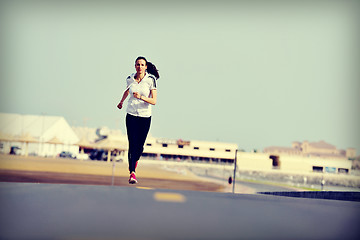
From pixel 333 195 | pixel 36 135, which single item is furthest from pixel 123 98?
pixel 36 135

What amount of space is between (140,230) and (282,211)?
2185 mm

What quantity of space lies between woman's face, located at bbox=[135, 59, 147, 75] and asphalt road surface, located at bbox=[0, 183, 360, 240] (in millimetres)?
1634

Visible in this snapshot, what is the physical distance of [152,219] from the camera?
3.77 m

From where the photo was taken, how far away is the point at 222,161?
12769 centimetres

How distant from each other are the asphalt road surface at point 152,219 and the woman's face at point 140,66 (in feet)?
5.36

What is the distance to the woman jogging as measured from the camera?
5.28 metres

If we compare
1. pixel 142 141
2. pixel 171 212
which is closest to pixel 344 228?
pixel 171 212

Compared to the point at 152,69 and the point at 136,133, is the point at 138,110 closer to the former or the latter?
the point at 136,133

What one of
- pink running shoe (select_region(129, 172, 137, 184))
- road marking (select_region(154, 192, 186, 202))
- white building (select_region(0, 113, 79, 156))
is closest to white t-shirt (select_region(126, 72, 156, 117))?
pink running shoe (select_region(129, 172, 137, 184))

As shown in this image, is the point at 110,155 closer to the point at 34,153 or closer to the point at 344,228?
the point at 34,153

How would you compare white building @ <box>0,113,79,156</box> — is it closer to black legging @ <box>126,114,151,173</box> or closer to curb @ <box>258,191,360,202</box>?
curb @ <box>258,191,360,202</box>

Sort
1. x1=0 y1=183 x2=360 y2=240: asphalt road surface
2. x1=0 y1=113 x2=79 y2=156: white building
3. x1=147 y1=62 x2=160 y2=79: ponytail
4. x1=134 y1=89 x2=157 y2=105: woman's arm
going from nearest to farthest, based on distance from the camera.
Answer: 1. x1=0 y1=183 x2=360 y2=240: asphalt road surface
2. x1=134 y1=89 x2=157 y2=105: woman's arm
3. x1=147 y1=62 x2=160 y2=79: ponytail
4. x1=0 y1=113 x2=79 y2=156: white building

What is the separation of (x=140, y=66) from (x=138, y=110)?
57 cm

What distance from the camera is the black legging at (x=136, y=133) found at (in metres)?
5.29
